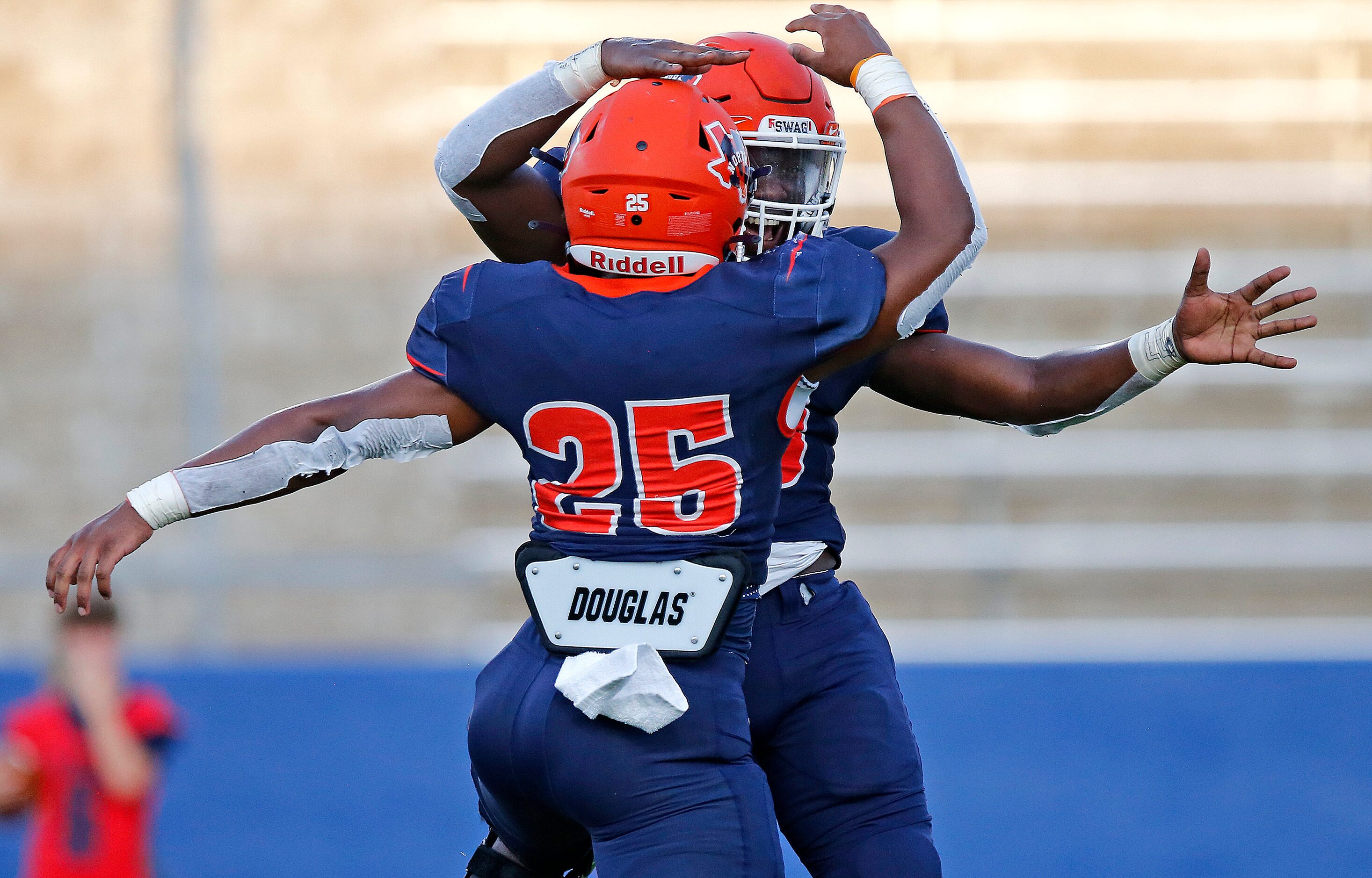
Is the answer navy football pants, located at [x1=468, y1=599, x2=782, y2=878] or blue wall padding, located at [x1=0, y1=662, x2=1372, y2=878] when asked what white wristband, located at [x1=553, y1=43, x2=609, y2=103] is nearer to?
navy football pants, located at [x1=468, y1=599, x2=782, y2=878]

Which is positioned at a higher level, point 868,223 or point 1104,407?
point 1104,407

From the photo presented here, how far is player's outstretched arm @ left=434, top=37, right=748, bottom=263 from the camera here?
1895 mm

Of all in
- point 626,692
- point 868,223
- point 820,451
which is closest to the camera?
point 626,692

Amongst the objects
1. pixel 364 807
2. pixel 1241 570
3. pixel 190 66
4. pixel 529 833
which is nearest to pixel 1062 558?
pixel 1241 570

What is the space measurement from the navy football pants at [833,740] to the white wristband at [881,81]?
0.71 metres

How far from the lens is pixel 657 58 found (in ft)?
6.17

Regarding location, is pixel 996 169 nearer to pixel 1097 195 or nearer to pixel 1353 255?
pixel 1097 195

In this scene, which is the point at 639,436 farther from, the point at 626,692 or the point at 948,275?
the point at 948,275

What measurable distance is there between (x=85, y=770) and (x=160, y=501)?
5.69 feet

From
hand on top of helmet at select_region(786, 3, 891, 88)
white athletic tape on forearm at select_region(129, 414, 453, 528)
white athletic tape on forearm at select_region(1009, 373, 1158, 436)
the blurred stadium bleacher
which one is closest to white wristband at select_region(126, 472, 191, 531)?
white athletic tape on forearm at select_region(129, 414, 453, 528)

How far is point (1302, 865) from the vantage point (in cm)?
376

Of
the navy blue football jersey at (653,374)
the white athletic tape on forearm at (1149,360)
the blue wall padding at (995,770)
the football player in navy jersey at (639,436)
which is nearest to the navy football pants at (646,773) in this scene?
the football player in navy jersey at (639,436)

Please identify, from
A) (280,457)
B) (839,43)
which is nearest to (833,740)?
(280,457)

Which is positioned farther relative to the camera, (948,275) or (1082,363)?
(1082,363)
